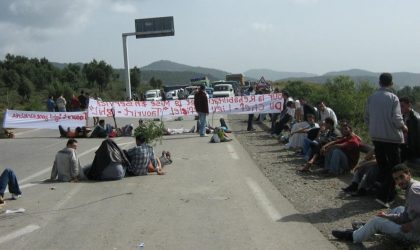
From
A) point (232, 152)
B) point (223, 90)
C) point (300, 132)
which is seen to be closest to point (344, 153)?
point (300, 132)

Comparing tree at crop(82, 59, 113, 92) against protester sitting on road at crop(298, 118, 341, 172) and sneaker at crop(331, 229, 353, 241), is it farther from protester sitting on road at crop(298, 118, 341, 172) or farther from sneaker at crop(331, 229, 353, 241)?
sneaker at crop(331, 229, 353, 241)

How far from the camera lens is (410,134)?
983 cm

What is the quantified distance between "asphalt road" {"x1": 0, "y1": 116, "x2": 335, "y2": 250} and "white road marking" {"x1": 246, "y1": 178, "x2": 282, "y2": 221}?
0.05 feet

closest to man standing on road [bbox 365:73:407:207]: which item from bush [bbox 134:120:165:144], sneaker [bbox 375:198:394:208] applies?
sneaker [bbox 375:198:394:208]

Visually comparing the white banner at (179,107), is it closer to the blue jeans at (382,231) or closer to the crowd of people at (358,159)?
the crowd of people at (358,159)

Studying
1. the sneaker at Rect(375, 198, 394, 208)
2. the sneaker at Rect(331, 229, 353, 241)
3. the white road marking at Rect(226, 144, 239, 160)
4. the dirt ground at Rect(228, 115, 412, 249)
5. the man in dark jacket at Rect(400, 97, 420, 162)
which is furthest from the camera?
the white road marking at Rect(226, 144, 239, 160)

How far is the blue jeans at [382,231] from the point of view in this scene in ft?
19.9

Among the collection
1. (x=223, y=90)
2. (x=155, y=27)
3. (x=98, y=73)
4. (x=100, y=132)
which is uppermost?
(x=155, y=27)

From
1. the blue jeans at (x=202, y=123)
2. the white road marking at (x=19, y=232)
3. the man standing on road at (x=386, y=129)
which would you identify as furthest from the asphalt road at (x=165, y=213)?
the blue jeans at (x=202, y=123)

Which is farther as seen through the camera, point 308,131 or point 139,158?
point 308,131

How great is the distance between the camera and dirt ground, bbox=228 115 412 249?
23.6ft

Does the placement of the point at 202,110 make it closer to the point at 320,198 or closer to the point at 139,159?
the point at 139,159

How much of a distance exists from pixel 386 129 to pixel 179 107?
1738 cm

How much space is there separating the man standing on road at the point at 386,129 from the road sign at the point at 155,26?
→ 48.6 meters
